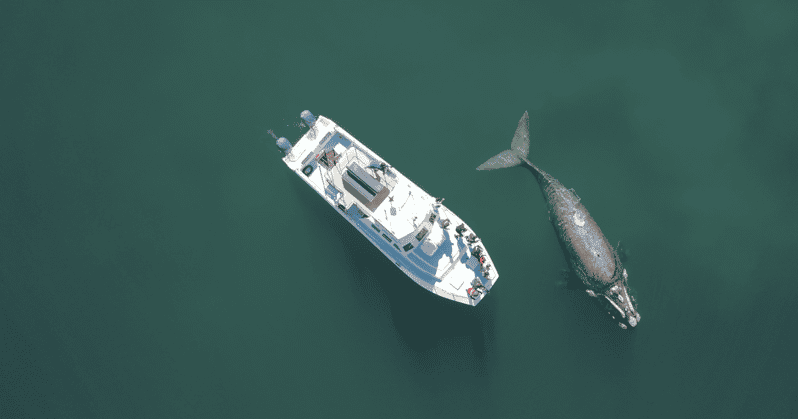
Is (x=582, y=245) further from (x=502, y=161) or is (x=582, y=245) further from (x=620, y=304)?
(x=502, y=161)

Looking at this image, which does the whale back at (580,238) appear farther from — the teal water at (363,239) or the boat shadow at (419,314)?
the boat shadow at (419,314)

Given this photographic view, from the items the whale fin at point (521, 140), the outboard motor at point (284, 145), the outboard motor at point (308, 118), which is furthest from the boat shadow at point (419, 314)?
the whale fin at point (521, 140)

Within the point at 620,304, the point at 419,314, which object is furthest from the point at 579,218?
the point at 419,314

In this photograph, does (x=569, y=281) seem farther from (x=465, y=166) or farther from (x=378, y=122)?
(x=378, y=122)

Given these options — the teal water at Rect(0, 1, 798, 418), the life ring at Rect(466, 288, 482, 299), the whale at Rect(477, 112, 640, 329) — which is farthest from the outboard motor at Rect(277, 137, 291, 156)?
the life ring at Rect(466, 288, 482, 299)

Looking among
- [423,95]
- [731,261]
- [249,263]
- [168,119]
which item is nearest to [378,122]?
[423,95]

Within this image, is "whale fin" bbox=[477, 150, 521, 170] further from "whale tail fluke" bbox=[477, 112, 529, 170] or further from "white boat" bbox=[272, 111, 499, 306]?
"white boat" bbox=[272, 111, 499, 306]
